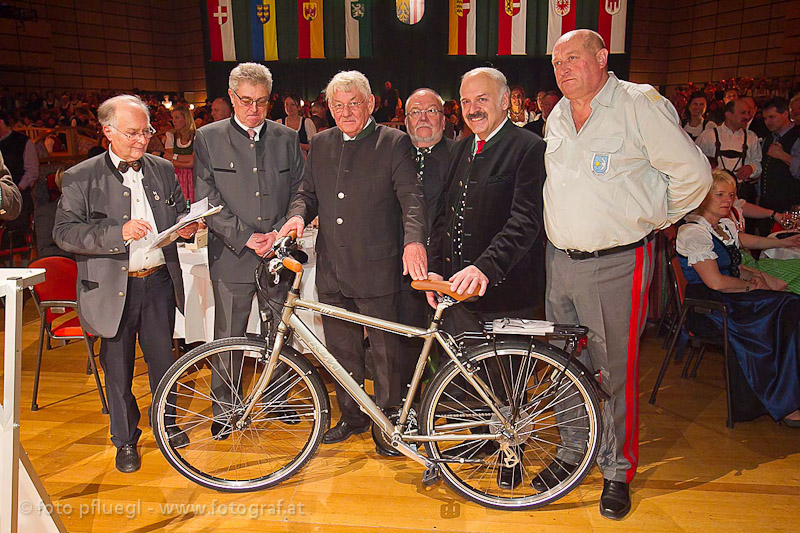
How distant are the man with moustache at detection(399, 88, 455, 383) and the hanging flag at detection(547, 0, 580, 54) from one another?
8.31 metres

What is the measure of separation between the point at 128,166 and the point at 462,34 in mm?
9792

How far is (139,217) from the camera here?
2.79 m

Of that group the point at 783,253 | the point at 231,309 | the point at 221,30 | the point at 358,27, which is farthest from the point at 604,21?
the point at 231,309

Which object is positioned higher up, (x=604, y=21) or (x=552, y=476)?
(x=604, y=21)

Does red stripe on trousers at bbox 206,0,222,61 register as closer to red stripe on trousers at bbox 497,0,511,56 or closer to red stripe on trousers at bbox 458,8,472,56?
red stripe on trousers at bbox 458,8,472,56

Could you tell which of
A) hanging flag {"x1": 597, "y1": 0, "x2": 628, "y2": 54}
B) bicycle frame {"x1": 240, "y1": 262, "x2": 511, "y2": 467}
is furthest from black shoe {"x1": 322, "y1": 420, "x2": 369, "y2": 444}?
hanging flag {"x1": 597, "y1": 0, "x2": 628, "y2": 54}

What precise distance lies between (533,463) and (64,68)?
17.9m

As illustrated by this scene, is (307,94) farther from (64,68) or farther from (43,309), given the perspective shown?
(43,309)

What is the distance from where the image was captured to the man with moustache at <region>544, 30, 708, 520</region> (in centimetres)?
223

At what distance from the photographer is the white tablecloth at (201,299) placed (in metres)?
3.62

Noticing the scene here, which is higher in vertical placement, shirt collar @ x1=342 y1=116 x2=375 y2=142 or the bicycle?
shirt collar @ x1=342 y1=116 x2=375 y2=142

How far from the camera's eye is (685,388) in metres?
3.73

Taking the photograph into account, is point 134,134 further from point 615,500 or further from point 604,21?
point 604,21

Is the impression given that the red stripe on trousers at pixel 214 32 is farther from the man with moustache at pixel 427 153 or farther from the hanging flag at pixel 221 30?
the man with moustache at pixel 427 153
